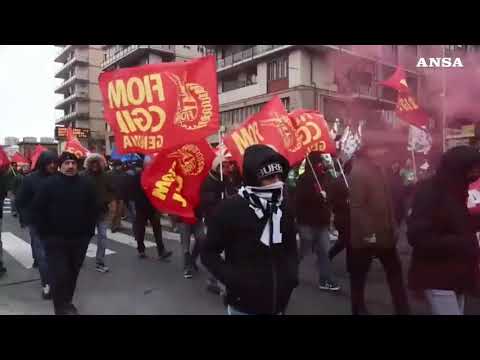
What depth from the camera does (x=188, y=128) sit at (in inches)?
160

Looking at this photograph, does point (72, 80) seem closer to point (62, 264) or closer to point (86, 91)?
point (86, 91)

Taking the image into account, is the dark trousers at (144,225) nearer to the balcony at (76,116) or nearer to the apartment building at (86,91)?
the apartment building at (86,91)

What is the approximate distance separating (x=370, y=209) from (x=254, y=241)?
65.4 inches

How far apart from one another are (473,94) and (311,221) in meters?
5.41

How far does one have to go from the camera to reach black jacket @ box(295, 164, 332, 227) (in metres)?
4.88

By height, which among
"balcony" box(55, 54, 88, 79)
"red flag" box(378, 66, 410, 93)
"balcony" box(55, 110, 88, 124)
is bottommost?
"red flag" box(378, 66, 410, 93)

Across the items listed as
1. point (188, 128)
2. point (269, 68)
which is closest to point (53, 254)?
point (188, 128)

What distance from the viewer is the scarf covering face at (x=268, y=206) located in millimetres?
2191

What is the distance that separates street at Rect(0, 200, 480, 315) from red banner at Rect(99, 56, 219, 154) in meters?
1.74

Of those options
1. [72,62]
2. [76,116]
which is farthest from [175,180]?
[72,62]

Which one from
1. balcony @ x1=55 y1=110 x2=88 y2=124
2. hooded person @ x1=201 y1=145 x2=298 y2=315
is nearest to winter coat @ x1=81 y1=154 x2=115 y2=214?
hooded person @ x1=201 y1=145 x2=298 y2=315

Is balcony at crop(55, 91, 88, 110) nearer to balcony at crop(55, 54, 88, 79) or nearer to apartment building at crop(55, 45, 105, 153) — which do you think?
apartment building at crop(55, 45, 105, 153)

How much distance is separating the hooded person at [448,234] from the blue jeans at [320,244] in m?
2.15

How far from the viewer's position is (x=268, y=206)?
2.22 metres
